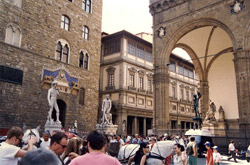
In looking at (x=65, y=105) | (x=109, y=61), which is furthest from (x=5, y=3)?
(x=109, y=61)

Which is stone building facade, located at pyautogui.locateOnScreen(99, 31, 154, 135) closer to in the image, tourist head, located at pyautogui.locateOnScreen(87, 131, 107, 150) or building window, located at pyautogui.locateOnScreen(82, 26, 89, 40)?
building window, located at pyautogui.locateOnScreen(82, 26, 89, 40)

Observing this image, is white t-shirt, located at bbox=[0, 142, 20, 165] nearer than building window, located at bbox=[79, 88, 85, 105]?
Yes

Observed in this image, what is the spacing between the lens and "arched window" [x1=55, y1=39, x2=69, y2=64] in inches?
896

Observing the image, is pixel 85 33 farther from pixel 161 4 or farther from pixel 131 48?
pixel 161 4

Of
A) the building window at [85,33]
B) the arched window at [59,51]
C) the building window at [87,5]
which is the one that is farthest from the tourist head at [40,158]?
the building window at [87,5]

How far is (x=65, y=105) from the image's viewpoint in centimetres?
2280

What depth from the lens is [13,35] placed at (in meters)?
18.9

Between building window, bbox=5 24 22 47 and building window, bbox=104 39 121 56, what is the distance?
14689mm

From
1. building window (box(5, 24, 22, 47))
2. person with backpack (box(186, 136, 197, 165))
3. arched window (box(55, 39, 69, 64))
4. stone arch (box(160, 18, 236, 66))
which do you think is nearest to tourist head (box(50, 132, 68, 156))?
person with backpack (box(186, 136, 197, 165))

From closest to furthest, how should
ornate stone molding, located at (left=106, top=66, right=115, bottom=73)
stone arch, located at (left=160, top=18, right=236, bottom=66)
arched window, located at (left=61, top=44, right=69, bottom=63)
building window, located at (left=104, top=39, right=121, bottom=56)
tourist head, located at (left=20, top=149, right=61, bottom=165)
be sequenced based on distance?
tourist head, located at (left=20, top=149, right=61, bottom=165) < stone arch, located at (left=160, top=18, right=236, bottom=66) < arched window, located at (left=61, top=44, right=69, bottom=63) < building window, located at (left=104, top=39, right=121, bottom=56) < ornate stone molding, located at (left=106, top=66, right=115, bottom=73)

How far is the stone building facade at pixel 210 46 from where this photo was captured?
619 inches

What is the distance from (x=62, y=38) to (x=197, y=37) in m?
13.6

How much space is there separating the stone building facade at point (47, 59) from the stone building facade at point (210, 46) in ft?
28.0

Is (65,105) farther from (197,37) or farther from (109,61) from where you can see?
(197,37)
